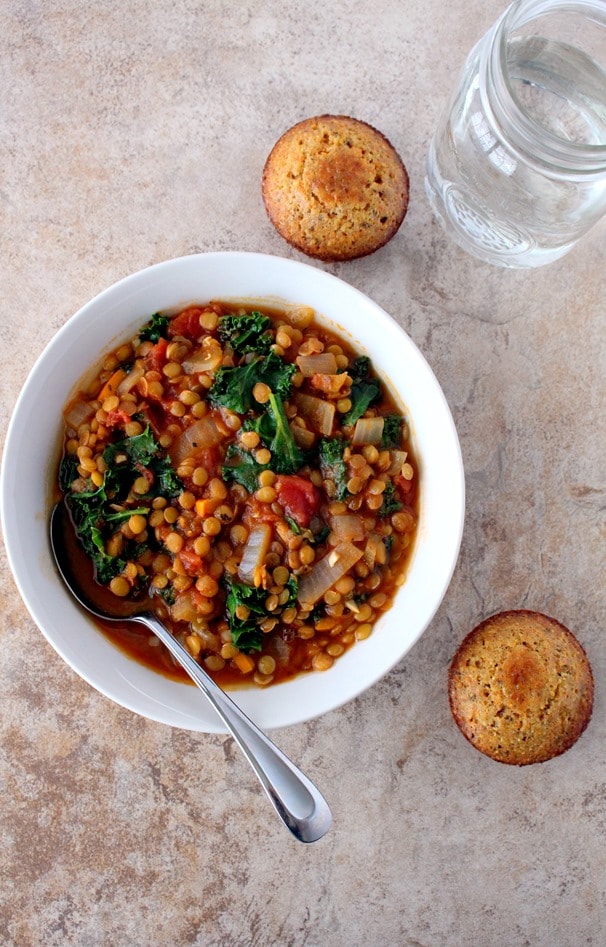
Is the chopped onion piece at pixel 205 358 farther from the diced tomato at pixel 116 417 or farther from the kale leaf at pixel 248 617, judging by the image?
the kale leaf at pixel 248 617

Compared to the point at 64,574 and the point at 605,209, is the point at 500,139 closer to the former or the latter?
the point at 605,209

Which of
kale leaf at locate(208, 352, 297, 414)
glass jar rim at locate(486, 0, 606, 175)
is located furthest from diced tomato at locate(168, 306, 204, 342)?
glass jar rim at locate(486, 0, 606, 175)

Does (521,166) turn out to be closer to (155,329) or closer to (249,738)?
(155,329)

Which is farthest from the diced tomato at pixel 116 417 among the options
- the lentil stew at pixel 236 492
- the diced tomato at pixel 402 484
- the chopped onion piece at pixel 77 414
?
the diced tomato at pixel 402 484

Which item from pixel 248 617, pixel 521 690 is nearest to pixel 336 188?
pixel 248 617

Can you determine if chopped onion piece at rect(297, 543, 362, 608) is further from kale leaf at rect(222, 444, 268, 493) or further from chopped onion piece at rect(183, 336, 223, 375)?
chopped onion piece at rect(183, 336, 223, 375)

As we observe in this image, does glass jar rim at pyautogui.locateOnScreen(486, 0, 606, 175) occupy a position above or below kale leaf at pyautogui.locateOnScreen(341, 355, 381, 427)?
above
